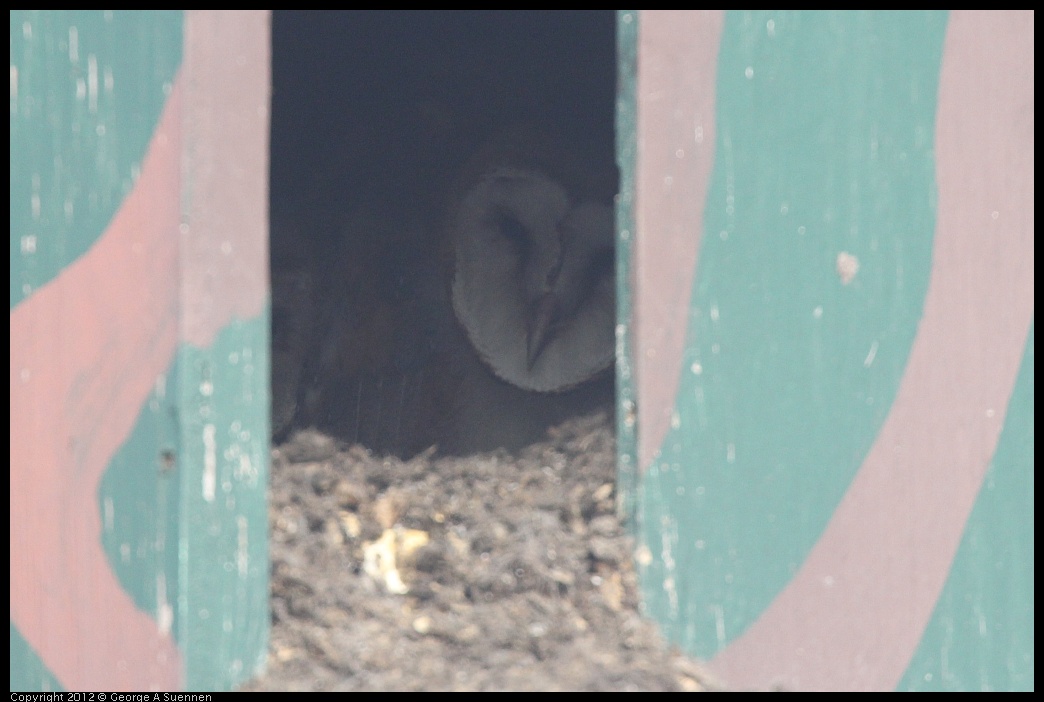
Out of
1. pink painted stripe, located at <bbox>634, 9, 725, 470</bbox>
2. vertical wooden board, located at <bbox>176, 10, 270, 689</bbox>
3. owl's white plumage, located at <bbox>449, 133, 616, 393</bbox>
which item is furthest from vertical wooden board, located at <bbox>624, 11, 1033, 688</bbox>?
owl's white plumage, located at <bbox>449, 133, 616, 393</bbox>

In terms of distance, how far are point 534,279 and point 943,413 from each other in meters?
0.94

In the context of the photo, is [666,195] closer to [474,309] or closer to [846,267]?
[846,267]

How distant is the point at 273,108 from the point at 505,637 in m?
1.31

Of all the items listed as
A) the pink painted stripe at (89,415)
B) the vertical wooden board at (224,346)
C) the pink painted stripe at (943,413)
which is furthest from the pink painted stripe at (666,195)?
the pink painted stripe at (89,415)

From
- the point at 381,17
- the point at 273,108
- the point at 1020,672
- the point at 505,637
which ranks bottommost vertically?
the point at 1020,672

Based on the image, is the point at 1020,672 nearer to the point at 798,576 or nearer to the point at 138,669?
the point at 798,576

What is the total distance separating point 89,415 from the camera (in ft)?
6.18

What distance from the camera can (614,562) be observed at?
198cm

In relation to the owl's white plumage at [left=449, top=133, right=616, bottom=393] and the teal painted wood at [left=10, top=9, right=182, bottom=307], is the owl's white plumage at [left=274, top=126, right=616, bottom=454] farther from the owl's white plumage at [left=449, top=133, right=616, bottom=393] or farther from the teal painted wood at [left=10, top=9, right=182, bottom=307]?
the teal painted wood at [left=10, top=9, right=182, bottom=307]

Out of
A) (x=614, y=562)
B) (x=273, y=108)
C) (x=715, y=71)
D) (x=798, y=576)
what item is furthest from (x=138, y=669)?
(x=273, y=108)

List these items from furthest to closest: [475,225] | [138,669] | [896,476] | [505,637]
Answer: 1. [475,225]
2. [896,476]
3. [505,637]
4. [138,669]

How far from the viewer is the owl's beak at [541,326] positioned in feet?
9.21

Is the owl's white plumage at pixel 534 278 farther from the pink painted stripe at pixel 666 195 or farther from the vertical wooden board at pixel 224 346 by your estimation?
the vertical wooden board at pixel 224 346

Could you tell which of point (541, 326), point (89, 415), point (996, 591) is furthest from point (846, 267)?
point (89, 415)
